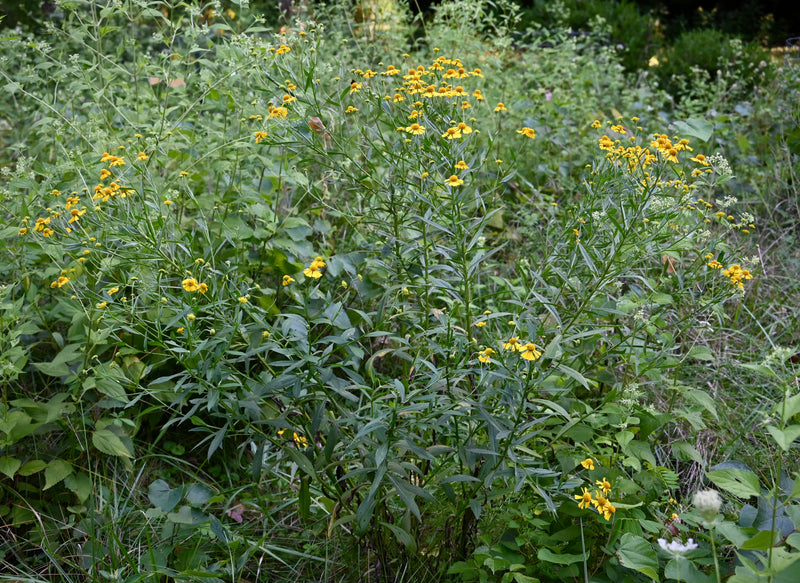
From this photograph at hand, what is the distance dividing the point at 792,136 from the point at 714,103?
2.42 ft

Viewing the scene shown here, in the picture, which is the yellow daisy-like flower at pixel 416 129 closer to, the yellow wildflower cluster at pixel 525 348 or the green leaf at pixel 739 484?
the yellow wildflower cluster at pixel 525 348

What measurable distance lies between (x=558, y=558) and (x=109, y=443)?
4.63 ft

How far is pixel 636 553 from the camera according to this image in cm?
177

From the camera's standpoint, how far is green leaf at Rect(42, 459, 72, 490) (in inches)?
91.4

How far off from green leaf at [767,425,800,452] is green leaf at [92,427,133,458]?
1833 mm

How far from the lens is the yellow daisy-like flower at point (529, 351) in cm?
168

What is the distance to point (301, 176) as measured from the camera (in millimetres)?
2678

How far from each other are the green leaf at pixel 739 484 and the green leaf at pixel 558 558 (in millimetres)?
394

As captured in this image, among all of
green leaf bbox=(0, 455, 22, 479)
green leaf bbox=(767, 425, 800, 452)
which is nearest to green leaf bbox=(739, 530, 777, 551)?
green leaf bbox=(767, 425, 800, 452)

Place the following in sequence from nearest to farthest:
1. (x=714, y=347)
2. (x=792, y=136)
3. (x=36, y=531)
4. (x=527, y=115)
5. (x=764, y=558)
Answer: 1. (x=764, y=558)
2. (x=36, y=531)
3. (x=714, y=347)
4. (x=792, y=136)
5. (x=527, y=115)

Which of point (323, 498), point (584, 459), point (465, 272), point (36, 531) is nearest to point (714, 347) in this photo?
point (584, 459)

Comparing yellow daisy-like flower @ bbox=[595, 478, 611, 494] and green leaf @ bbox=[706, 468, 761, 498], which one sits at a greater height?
green leaf @ bbox=[706, 468, 761, 498]

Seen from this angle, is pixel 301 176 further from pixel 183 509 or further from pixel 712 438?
pixel 712 438

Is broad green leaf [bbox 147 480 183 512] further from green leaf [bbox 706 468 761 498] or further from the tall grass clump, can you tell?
green leaf [bbox 706 468 761 498]
